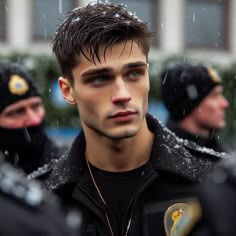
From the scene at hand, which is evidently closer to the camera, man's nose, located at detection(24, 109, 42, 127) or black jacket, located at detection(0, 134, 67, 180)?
black jacket, located at detection(0, 134, 67, 180)

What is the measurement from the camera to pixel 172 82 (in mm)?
7188

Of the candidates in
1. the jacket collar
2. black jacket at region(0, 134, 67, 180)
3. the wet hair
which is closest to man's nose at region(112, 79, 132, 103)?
the wet hair

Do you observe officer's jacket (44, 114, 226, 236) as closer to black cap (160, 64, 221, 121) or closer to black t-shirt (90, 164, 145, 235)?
black t-shirt (90, 164, 145, 235)

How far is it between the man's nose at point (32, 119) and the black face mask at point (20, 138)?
0.03m

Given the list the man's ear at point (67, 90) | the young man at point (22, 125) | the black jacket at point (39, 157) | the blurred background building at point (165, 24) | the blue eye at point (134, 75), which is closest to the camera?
the blue eye at point (134, 75)

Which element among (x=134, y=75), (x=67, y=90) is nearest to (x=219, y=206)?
(x=134, y=75)

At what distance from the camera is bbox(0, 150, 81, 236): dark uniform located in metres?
2.16

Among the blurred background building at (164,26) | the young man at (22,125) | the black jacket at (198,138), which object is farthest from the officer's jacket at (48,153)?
the blurred background building at (164,26)

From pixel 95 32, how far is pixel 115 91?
0.95ft

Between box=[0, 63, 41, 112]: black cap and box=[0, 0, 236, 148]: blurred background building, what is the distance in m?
10.6

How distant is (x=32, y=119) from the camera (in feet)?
21.2

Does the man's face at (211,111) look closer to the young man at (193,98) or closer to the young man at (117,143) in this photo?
the young man at (193,98)

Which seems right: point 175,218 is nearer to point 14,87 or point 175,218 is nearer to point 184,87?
point 14,87

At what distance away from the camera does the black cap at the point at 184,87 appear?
698 centimetres
